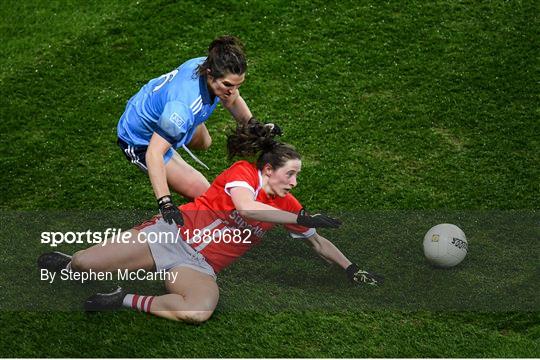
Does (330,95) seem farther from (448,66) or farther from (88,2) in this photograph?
(88,2)

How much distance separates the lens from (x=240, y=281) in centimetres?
819

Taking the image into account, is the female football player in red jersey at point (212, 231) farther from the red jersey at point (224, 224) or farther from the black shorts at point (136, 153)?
the black shorts at point (136, 153)

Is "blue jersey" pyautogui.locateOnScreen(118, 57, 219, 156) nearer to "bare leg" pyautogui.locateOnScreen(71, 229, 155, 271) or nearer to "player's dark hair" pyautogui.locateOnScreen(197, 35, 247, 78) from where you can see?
"player's dark hair" pyautogui.locateOnScreen(197, 35, 247, 78)

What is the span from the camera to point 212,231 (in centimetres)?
779

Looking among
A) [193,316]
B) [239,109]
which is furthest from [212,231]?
[239,109]

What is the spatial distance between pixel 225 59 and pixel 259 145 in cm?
69

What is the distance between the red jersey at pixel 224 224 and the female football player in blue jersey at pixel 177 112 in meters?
0.34

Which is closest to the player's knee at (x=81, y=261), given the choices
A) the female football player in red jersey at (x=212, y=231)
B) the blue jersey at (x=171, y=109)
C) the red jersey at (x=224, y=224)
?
the female football player in red jersey at (x=212, y=231)

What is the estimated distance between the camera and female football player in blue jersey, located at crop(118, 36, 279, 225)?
765cm

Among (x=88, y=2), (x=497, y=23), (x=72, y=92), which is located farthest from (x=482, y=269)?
(x=88, y=2)

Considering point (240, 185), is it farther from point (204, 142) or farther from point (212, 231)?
point (204, 142)

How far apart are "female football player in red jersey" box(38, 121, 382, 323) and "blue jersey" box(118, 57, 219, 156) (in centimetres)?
36

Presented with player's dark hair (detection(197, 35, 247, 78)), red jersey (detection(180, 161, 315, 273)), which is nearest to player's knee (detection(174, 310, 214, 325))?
red jersey (detection(180, 161, 315, 273))

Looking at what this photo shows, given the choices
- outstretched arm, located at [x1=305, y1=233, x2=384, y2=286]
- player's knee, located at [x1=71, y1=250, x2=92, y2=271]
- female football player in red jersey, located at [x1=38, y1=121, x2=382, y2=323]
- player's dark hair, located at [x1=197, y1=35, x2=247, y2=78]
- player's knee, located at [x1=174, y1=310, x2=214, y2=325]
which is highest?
player's dark hair, located at [x1=197, y1=35, x2=247, y2=78]
